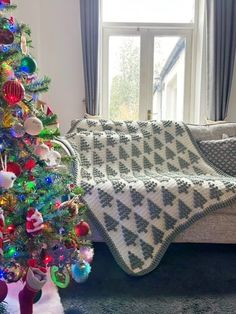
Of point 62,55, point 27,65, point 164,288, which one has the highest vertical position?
point 62,55

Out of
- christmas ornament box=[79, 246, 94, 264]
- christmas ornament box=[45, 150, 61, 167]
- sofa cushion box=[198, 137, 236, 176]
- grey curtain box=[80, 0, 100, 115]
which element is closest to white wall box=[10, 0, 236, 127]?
grey curtain box=[80, 0, 100, 115]

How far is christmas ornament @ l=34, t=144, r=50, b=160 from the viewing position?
130 centimetres

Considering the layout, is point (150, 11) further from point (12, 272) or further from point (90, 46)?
point (12, 272)

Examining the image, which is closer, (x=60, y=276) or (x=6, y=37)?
(x=6, y=37)

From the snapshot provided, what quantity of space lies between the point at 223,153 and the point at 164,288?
1.25 m

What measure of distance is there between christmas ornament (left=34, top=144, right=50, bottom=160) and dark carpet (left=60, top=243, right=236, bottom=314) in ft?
2.11

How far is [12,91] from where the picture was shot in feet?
3.85

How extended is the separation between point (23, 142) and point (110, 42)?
265cm

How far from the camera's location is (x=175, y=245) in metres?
2.16

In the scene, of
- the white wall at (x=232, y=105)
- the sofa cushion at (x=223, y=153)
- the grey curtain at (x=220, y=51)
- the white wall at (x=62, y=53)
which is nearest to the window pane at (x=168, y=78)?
the grey curtain at (x=220, y=51)

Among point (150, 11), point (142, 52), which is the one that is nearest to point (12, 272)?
point (142, 52)

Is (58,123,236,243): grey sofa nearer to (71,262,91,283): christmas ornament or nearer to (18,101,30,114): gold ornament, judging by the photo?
(71,262,91,283): christmas ornament

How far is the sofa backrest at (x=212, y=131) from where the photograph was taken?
2.71 meters

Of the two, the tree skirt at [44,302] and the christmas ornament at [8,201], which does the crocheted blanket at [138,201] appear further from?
the christmas ornament at [8,201]
